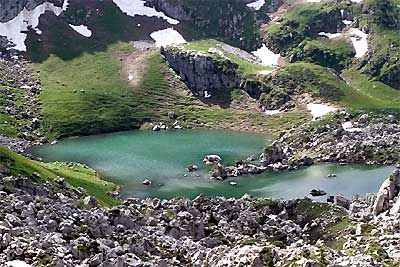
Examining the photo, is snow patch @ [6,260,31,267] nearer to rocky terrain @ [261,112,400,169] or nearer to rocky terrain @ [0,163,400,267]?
rocky terrain @ [0,163,400,267]

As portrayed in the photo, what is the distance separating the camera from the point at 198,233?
234 ft

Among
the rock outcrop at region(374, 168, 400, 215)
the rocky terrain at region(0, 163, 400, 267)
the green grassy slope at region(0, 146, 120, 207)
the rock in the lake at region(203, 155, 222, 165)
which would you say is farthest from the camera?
the rock in the lake at region(203, 155, 222, 165)

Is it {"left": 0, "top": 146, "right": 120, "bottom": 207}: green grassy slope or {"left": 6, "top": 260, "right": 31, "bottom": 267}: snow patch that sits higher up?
{"left": 6, "top": 260, "right": 31, "bottom": 267}: snow patch

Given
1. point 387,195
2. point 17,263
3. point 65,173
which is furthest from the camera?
point 65,173

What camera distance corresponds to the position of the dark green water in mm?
129375

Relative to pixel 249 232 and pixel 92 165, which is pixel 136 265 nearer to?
pixel 249 232

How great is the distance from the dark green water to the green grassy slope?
5085 mm

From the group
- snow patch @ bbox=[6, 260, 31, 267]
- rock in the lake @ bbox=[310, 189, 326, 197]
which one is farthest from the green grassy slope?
snow patch @ bbox=[6, 260, 31, 267]

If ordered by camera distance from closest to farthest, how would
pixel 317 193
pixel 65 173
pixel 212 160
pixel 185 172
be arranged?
pixel 317 193 < pixel 65 173 < pixel 185 172 < pixel 212 160

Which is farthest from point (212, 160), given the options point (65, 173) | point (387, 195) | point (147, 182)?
point (387, 195)

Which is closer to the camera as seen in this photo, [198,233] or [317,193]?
[198,233]

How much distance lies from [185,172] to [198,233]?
81.0 m

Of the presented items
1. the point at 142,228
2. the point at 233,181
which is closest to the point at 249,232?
the point at 142,228

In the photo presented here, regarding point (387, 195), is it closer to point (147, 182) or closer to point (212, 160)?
point (147, 182)
